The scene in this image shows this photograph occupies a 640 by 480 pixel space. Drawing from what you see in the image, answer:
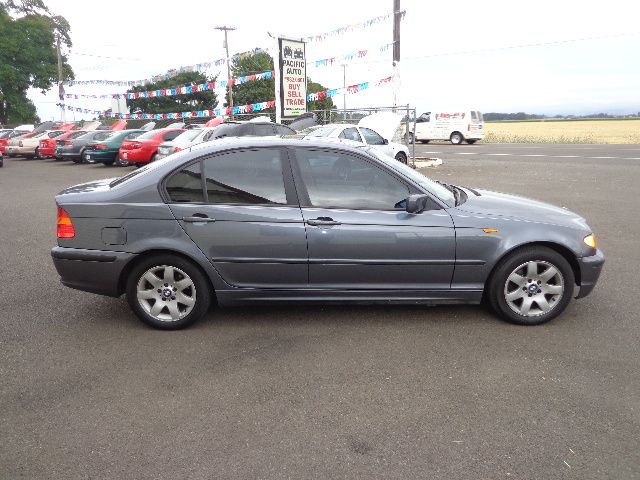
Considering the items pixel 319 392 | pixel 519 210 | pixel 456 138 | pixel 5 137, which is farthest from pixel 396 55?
pixel 5 137

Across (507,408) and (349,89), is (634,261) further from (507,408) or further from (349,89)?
(349,89)

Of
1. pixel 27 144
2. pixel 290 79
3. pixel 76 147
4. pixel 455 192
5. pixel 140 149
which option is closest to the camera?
pixel 455 192

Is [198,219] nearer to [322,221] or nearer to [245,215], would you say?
[245,215]

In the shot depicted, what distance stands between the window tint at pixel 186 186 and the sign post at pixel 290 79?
645 inches

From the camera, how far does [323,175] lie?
439 centimetres

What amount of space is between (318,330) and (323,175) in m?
1.24

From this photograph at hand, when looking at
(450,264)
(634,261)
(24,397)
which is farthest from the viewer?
(634,261)

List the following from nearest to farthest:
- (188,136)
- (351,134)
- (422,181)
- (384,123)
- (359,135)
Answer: (422,181), (351,134), (359,135), (188,136), (384,123)

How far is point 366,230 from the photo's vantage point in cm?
423

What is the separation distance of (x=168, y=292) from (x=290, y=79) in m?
17.5

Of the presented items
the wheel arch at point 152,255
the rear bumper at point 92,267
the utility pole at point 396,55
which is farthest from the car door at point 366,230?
the utility pole at point 396,55

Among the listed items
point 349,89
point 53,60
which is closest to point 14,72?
point 53,60

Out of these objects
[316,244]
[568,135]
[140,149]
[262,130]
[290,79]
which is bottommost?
[316,244]

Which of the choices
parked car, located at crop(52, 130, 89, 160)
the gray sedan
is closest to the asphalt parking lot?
the gray sedan
